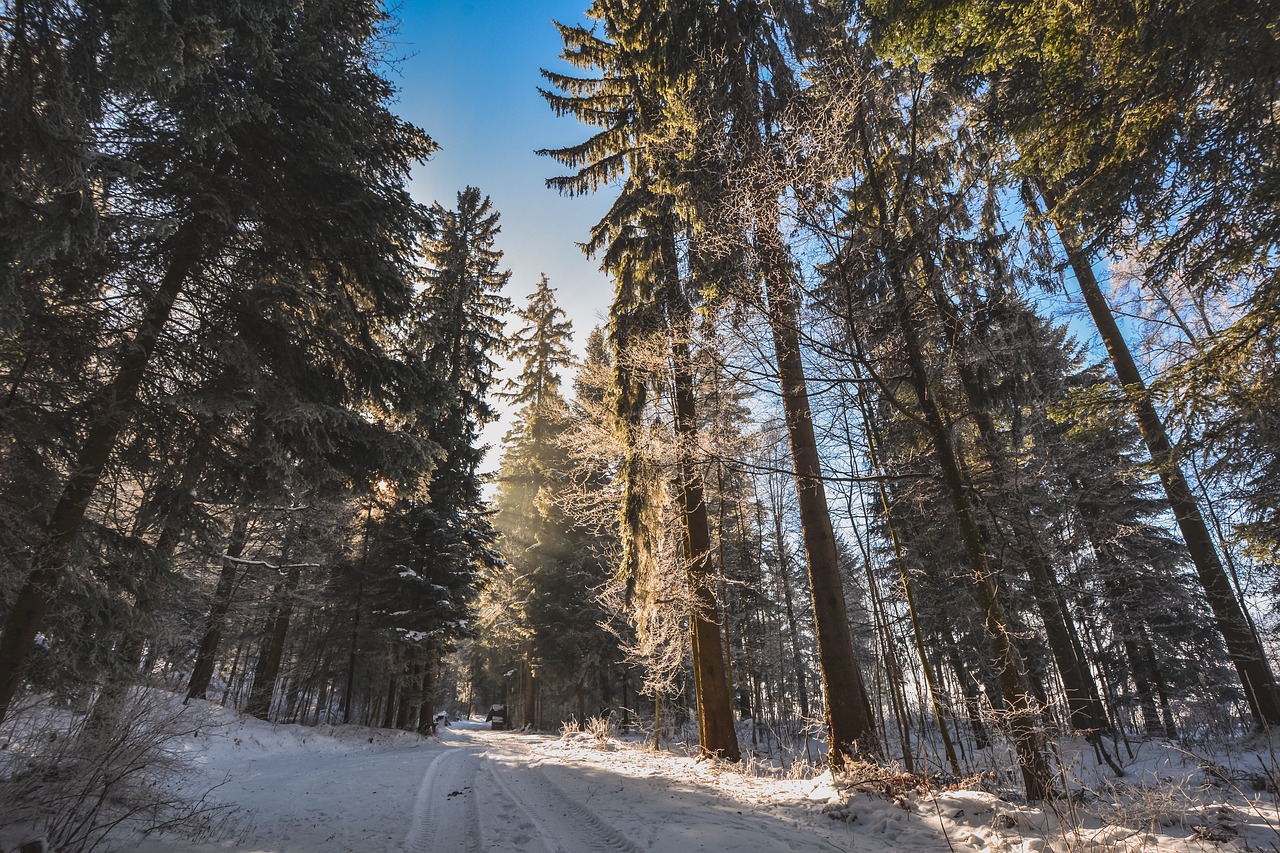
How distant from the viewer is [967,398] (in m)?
11.3

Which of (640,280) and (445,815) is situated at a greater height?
(640,280)

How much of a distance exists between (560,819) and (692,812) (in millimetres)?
1453

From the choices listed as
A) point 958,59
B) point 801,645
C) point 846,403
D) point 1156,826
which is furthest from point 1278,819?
point 801,645

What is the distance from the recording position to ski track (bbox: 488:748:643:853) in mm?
4535

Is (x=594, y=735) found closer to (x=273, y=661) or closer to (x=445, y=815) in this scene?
(x=445, y=815)

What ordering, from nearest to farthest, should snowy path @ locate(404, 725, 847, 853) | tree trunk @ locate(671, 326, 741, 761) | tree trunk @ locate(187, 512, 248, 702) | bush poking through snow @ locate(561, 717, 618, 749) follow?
snowy path @ locate(404, 725, 847, 853) < tree trunk @ locate(671, 326, 741, 761) < bush poking through snow @ locate(561, 717, 618, 749) < tree trunk @ locate(187, 512, 248, 702)

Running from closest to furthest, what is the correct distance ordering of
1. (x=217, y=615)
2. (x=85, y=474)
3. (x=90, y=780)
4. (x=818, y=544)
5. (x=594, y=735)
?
(x=90, y=780)
(x=85, y=474)
(x=818, y=544)
(x=217, y=615)
(x=594, y=735)

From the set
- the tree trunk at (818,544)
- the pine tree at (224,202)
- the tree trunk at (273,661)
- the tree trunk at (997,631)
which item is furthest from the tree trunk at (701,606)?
the tree trunk at (273,661)

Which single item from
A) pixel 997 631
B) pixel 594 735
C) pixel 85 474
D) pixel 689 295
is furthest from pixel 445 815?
pixel 594 735

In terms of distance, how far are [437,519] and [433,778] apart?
11.1 meters

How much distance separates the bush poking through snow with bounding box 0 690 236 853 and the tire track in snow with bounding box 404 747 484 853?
5.92 ft

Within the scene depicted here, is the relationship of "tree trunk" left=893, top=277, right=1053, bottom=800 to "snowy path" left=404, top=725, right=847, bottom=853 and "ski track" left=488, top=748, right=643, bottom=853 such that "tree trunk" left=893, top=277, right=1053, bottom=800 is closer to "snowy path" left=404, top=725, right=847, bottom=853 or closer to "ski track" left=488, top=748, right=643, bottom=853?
"snowy path" left=404, top=725, right=847, bottom=853

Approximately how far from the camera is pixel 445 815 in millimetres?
5879

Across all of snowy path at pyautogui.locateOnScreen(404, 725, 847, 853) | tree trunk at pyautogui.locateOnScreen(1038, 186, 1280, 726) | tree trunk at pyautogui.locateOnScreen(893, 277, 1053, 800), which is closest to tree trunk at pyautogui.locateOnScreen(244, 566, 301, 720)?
snowy path at pyautogui.locateOnScreen(404, 725, 847, 853)
